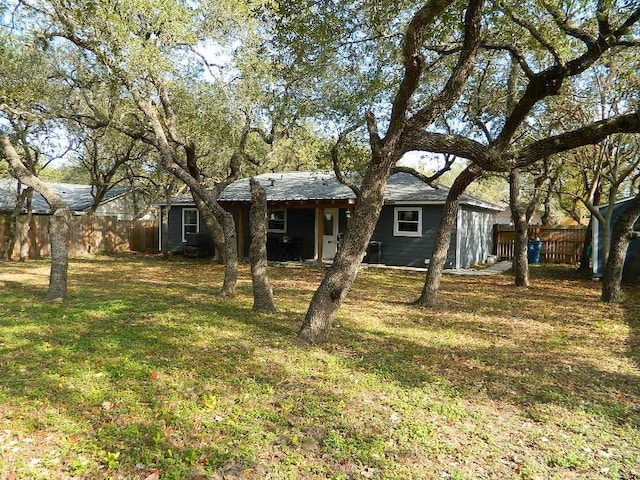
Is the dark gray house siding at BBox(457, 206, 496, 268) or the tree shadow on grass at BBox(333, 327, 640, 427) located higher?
the dark gray house siding at BBox(457, 206, 496, 268)

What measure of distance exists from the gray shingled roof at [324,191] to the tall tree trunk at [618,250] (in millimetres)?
5887

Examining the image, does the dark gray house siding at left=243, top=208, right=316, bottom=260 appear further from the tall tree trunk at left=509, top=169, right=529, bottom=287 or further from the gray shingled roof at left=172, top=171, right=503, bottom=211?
the tall tree trunk at left=509, top=169, right=529, bottom=287

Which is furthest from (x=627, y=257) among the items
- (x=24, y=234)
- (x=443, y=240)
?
(x=24, y=234)

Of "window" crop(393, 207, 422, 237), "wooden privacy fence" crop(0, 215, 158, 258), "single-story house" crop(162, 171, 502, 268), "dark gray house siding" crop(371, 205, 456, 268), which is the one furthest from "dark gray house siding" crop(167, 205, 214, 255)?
"window" crop(393, 207, 422, 237)

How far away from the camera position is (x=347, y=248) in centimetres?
533

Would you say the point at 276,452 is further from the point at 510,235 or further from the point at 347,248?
the point at 510,235

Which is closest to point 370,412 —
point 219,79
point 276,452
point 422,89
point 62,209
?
point 276,452

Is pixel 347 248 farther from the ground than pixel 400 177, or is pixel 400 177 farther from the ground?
pixel 400 177

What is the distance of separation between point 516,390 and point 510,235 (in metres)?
17.0

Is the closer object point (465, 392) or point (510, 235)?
point (465, 392)

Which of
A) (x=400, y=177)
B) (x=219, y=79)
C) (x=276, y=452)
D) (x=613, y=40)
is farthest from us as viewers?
(x=400, y=177)

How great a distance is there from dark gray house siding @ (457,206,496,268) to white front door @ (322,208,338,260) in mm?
4616

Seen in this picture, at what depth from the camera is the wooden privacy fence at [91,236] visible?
52.0 ft

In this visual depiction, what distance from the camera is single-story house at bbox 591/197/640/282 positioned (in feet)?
41.9
